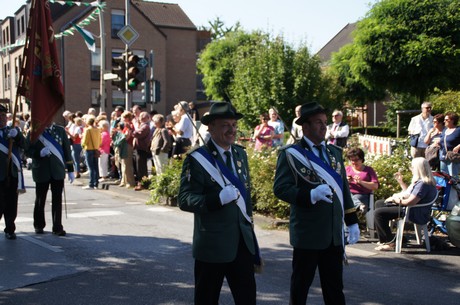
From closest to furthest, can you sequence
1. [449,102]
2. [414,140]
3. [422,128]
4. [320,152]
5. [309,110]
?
[309,110]
[320,152]
[422,128]
[414,140]
[449,102]

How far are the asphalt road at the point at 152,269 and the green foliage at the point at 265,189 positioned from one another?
31 cm

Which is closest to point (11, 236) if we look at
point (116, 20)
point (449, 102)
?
point (449, 102)

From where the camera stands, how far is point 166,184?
Result: 12.2 m

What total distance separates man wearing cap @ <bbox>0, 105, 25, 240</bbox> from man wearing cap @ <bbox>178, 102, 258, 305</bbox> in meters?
4.73

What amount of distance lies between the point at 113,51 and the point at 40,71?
40.8 m

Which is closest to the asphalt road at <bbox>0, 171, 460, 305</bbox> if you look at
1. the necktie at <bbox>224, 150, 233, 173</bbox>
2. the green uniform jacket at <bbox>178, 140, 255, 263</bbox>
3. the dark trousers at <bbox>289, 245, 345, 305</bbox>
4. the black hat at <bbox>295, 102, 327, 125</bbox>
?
the dark trousers at <bbox>289, 245, 345, 305</bbox>

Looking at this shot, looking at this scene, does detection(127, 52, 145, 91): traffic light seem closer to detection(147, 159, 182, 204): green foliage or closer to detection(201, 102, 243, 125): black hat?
detection(147, 159, 182, 204): green foliage

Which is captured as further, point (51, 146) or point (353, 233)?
point (51, 146)

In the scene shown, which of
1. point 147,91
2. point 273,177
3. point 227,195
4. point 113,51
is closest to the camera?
point 227,195

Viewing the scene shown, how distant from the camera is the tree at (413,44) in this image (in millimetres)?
24078

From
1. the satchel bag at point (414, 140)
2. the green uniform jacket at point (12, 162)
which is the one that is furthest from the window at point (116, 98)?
the green uniform jacket at point (12, 162)

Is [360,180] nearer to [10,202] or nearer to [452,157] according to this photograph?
[452,157]

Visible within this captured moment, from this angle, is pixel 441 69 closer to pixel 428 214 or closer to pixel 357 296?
pixel 428 214

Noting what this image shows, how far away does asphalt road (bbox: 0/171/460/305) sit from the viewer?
19.4 ft
